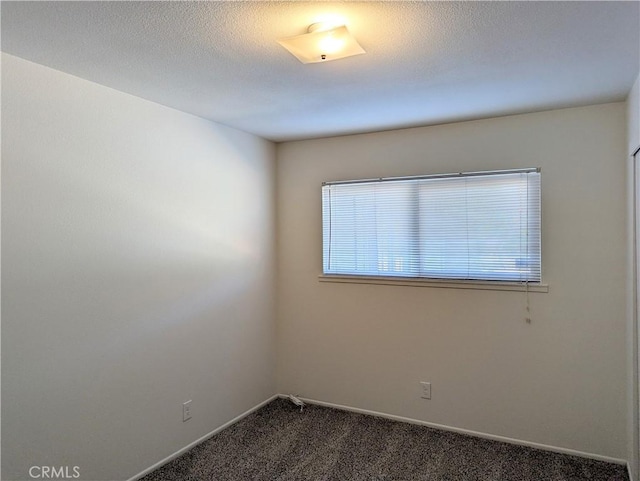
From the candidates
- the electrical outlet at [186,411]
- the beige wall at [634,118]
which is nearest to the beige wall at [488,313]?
the beige wall at [634,118]

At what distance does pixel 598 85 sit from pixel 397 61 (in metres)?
1.31

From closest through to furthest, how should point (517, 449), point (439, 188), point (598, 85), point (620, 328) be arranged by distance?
1. point (598, 85)
2. point (620, 328)
3. point (517, 449)
4. point (439, 188)

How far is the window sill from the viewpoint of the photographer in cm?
299

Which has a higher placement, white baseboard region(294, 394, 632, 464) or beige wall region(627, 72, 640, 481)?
beige wall region(627, 72, 640, 481)

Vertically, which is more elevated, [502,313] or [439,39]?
[439,39]

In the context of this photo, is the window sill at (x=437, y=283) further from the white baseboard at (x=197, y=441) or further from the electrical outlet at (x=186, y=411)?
the electrical outlet at (x=186, y=411)

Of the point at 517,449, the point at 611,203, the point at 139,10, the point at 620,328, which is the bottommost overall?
the point at 517,449

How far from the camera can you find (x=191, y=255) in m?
3.04

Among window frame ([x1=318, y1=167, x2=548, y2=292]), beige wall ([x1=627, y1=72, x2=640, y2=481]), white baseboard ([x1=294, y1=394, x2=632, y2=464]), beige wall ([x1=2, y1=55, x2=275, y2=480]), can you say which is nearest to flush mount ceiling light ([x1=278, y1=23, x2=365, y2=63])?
beige wall ([x1=2, y1=55, x2=275, y2=480])

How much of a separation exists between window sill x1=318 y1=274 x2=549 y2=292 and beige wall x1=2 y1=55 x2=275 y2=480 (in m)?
0.85

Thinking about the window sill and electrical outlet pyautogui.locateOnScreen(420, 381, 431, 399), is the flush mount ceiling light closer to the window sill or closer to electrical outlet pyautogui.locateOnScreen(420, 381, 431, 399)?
the window sill

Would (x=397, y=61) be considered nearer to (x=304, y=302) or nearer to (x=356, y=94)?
(x=356, y=94)

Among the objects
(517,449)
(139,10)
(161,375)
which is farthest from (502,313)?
(139,10)

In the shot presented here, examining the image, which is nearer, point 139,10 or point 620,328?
point 139,10
